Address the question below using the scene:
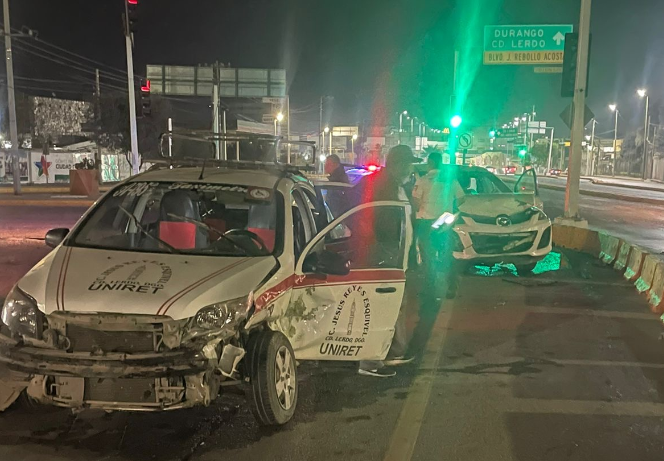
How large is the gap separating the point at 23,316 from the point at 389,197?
3809 mm

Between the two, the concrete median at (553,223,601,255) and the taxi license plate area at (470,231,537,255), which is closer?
the taxi license plate area at (470,231,537,255)

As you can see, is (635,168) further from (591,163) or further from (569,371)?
(569,371)

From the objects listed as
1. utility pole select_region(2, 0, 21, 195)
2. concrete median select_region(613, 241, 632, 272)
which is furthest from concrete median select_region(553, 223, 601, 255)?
utility pole select_region(2, 0, 21, 195)

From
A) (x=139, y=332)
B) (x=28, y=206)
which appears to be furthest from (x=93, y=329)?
(x=28, y=206)

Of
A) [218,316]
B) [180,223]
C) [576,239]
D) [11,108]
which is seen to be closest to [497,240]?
[576,239]

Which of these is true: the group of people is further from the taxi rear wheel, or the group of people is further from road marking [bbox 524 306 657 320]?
the taxi rear wheel

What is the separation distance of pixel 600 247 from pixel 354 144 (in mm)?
61497

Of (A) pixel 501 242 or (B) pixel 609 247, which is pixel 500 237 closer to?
(A) pixel 501 242

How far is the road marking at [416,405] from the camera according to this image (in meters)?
4.28

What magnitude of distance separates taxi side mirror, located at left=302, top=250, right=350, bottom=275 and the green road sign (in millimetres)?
19431

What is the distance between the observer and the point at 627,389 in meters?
5.52

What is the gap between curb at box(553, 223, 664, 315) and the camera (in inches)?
343

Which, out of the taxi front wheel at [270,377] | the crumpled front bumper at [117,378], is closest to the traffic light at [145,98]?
the taxi front wheel at [270,377]

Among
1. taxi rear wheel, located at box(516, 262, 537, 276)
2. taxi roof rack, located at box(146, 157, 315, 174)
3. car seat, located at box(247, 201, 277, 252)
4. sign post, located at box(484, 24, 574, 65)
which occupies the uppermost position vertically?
sign post, located at box(484, 24, 574, 65)
